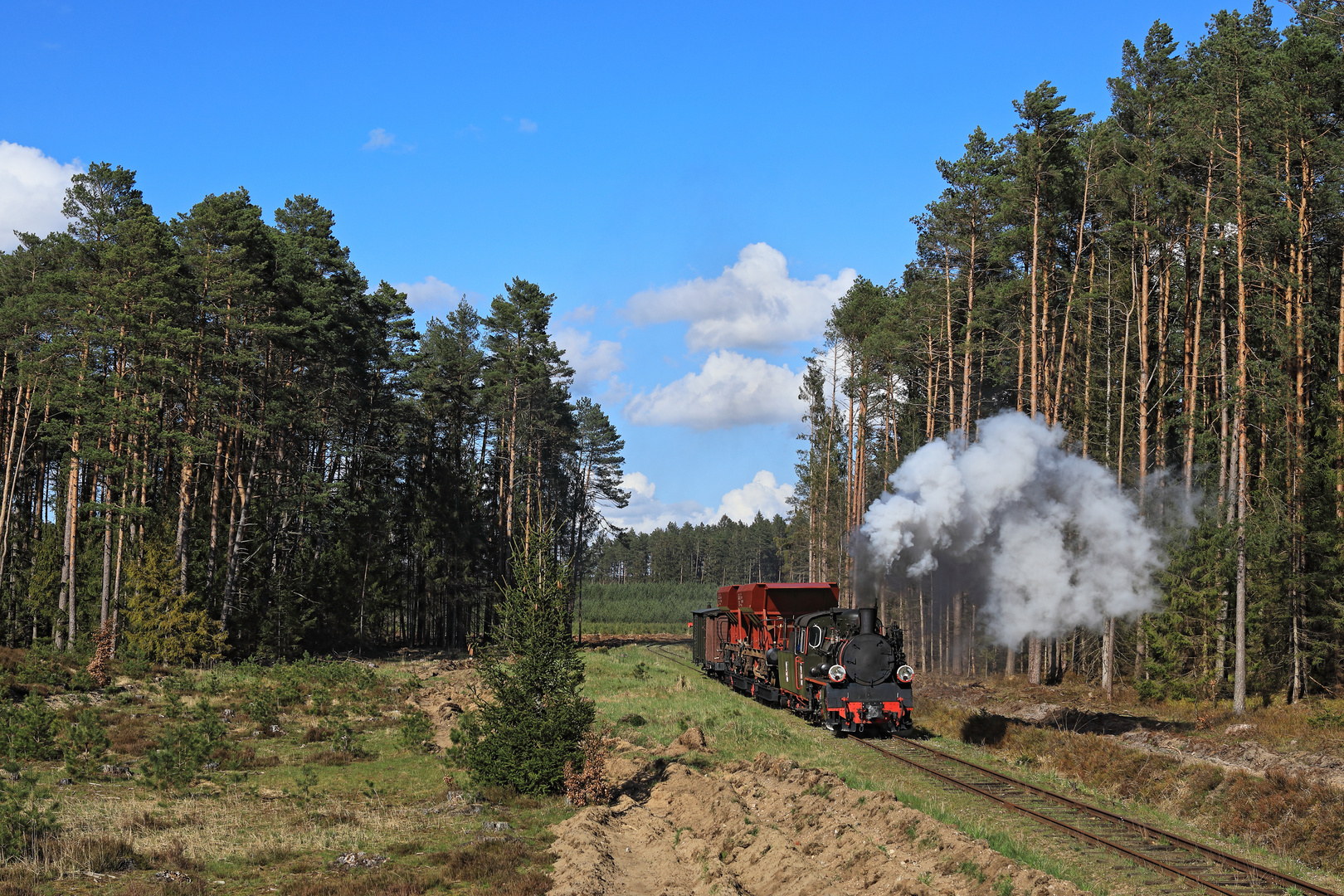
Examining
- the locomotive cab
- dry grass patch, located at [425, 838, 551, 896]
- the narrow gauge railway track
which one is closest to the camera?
the narrow gauge railway track

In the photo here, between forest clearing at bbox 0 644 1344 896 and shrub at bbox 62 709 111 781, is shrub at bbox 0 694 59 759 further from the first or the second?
shrub at bbox 62 709 111 781

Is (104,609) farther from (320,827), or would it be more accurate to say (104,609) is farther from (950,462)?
(950,462)

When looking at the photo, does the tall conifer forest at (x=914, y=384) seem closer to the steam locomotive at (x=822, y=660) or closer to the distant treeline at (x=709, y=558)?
the steam locomotive at (x=822, y=660)

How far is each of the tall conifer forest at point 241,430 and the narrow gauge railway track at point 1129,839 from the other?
115ft

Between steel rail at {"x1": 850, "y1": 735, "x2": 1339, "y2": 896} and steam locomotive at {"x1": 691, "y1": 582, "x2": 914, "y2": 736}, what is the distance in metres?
3.55

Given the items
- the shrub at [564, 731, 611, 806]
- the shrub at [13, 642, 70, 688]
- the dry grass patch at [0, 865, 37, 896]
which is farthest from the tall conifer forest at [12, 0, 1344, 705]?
the dry grass patch at [0, 865, 37, 896]

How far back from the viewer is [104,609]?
41312 mm

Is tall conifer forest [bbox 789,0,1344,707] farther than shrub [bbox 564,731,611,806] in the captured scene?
Yes

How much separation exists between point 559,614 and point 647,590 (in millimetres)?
121592

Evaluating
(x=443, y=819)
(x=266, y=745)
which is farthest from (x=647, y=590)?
(x=443, y=819)

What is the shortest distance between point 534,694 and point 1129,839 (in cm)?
1169

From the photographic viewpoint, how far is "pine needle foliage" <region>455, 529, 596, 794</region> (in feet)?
63.4

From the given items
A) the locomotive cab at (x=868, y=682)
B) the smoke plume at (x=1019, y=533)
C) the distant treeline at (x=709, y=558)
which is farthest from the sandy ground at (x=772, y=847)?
the distant treeline at (x=709, y=558)

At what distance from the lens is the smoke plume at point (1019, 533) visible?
94.3ft
